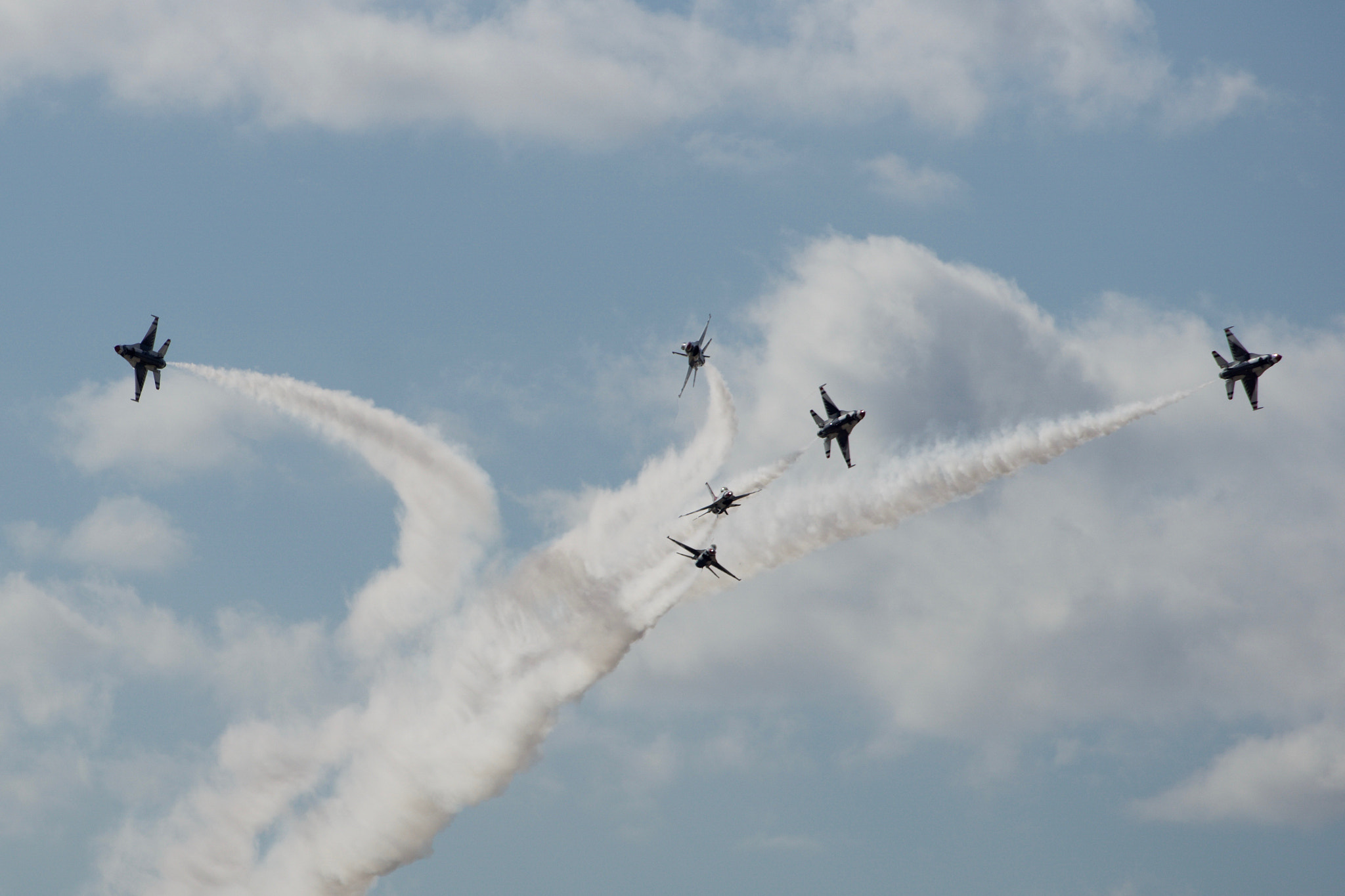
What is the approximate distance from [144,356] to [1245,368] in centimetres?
7268

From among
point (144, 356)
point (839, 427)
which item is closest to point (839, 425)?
point (839, 427)

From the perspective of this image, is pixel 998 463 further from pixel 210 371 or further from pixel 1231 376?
pixel 210 371

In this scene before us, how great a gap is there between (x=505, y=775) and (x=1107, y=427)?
45.8 metres

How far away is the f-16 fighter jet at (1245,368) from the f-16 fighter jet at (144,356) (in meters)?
69.9

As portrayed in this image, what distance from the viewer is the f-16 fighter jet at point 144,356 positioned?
162875mm

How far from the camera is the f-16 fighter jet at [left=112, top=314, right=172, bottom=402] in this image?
162875 millimetres

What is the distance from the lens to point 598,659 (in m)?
160

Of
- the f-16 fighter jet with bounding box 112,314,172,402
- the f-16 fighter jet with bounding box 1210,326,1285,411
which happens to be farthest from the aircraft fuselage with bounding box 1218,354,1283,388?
the f-16 fighter jet with bounding box 112,314,172,402

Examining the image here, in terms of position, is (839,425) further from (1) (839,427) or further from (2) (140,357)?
(2) (140,357)

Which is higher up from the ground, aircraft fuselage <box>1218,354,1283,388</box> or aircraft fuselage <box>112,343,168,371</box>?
aircraft fuselage <box>112,343,168,371</box>

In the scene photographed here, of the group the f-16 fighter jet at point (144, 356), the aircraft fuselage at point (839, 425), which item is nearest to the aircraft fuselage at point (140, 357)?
the f-16 fighter jet at point (144, 356)

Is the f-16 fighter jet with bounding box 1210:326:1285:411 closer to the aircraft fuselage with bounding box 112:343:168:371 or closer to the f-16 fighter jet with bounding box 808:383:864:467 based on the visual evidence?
the f-16 fighter jet with bounding box 808:383:864:467

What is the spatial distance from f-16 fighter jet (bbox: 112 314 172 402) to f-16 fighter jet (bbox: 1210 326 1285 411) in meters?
69.9

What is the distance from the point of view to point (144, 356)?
16300 centimetres
